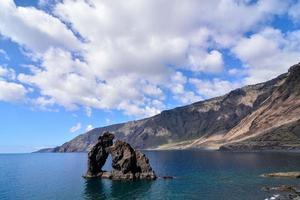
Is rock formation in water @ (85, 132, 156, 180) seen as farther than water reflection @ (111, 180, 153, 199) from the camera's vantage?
Yes

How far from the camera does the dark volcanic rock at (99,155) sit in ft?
415

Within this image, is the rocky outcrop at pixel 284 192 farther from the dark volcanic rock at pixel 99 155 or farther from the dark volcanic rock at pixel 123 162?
the dark volcanic rock at pixel 99 155

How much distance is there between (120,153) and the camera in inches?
4776

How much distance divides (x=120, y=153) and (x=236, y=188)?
140 feet

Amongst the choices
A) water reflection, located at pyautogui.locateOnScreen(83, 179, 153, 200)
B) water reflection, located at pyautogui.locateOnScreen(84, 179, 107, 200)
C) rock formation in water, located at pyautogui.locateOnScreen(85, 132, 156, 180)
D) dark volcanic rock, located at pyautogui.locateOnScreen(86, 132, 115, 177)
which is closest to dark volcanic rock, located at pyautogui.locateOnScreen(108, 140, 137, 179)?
rock formation in water, located at pyautogui.locateOnScreen(85, 132, 156, 180)

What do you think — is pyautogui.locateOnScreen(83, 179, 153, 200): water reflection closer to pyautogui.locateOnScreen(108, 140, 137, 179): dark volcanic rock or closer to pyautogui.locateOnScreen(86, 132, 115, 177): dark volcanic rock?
pyautogui.locateOnScreen(108, 140, 137, 179): dark volcanic rock

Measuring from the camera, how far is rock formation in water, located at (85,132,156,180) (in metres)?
118

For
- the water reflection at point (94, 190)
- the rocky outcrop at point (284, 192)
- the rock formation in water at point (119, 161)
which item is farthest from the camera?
the rock formation in water at point (119, 161)

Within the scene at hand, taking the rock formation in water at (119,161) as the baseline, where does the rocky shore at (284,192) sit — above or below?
below

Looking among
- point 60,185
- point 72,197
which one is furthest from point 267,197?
→ point 60,185

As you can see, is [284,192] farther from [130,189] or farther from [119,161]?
[119,161]

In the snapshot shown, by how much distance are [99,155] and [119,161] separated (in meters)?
9.95

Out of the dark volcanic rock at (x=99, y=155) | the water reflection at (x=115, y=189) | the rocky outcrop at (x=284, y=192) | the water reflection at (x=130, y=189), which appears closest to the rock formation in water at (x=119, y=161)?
the dark volcanic rock at (x=99, y=155)

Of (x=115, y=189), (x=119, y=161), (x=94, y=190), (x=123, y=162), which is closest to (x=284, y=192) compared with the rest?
(x=115, y=189)
